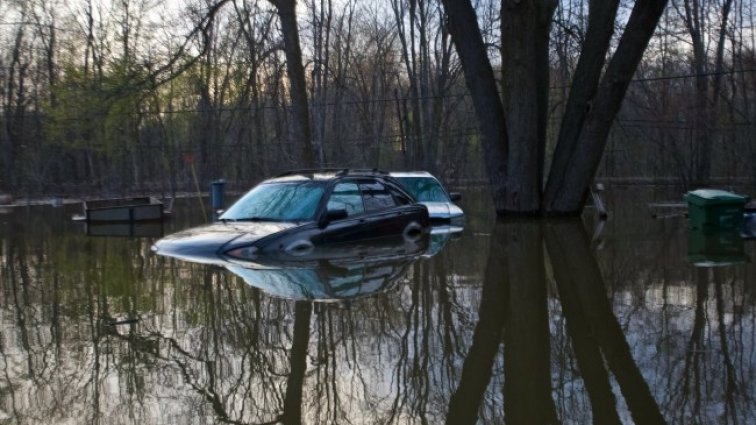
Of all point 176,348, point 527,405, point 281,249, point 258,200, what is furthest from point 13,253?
point 527,405

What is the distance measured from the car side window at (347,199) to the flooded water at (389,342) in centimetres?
119

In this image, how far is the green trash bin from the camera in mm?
14352

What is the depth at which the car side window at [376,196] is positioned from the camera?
37.8 ft

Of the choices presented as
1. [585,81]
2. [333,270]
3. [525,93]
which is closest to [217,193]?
[525,93]

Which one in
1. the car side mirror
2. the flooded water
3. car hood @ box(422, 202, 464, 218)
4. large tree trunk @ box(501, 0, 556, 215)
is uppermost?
large tree trunk @ box(501, 0, 556, 215)

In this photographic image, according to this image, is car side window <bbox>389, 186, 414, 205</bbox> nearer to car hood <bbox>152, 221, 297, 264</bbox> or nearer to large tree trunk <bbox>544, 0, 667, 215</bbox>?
car hood <bbox>152, 221, 297, 264</bbox>

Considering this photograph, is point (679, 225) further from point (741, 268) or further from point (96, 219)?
point (96, 219)

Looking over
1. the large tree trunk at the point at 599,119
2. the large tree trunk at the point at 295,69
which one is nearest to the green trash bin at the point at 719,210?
the large tree trunk at the point at 599,119

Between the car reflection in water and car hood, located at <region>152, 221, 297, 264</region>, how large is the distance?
5cm

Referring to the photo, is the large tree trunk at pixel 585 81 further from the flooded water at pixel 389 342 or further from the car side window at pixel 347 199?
the car side window at pixel 347 199

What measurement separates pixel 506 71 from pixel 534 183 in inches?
113

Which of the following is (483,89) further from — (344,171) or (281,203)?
(281,203)

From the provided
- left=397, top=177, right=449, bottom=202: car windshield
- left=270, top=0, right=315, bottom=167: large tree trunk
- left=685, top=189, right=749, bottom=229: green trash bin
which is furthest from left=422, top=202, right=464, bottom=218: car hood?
left=685, top=189, right=749, bottom=229: green trash bin

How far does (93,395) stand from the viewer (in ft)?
15.5
